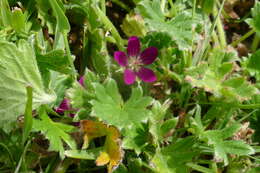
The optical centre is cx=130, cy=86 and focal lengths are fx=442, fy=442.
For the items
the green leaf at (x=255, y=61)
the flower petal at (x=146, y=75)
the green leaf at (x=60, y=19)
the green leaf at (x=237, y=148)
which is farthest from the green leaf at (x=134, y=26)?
the green leaf at (x=237, y=148)

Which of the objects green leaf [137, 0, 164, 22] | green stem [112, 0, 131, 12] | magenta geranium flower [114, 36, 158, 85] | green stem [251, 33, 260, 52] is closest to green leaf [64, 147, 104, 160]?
magenta geranium flower [114, 36, 158, 85]

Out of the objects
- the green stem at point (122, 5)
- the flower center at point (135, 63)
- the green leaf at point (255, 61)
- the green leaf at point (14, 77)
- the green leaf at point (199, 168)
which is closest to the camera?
the green leaf at point (14, 77)

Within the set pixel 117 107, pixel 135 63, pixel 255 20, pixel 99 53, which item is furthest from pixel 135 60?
pixel 255 20

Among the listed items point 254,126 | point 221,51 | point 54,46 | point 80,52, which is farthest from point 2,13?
point 254,126

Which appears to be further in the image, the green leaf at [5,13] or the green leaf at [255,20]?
the green leaf at [255,20]

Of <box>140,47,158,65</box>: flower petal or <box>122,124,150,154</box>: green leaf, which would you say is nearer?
<box>122,124,150,154</box>: green leaf

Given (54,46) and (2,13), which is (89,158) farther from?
(2,13)

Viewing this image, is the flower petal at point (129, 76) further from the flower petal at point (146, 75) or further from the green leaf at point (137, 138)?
the green leaf at point (137, 138)

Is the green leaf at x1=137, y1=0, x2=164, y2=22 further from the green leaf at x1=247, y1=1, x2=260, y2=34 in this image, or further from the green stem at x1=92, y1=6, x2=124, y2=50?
the green leaf at x1=247, y1=1, x2=260, y2=34
